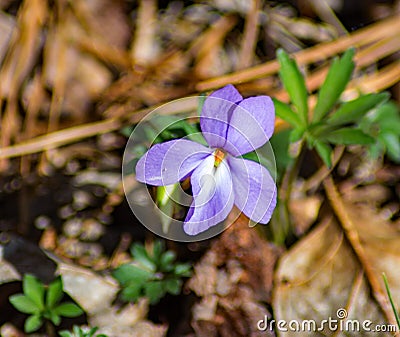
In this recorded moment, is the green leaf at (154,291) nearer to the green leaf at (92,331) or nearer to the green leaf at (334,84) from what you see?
the green leaf at (92,331)

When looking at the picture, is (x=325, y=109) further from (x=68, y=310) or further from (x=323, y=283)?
(x=68, y=310)

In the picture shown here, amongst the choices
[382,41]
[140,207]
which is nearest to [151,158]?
[140,207]

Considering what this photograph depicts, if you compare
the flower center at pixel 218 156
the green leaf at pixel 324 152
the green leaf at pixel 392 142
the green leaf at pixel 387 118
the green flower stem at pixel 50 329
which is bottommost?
the green flower stem at pixel 50 329

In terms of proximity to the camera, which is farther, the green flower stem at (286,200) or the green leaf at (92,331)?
the green flower stem at (286,200)

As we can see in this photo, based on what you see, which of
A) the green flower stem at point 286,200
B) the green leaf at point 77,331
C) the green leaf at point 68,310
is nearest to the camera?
the green leaf at point 77,331

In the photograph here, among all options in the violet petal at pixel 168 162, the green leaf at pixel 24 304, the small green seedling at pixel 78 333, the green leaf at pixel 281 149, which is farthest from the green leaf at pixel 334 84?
the green leaf at pixel 24 304

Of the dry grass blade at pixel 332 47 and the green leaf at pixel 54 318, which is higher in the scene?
the dry grass blade at pixel 332 47
